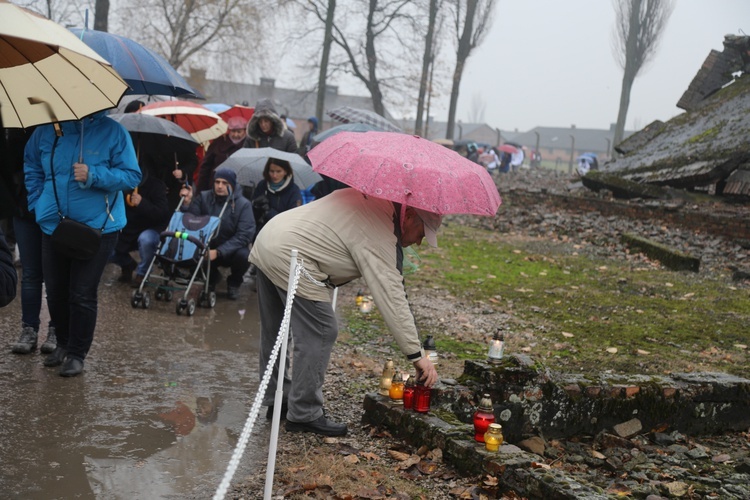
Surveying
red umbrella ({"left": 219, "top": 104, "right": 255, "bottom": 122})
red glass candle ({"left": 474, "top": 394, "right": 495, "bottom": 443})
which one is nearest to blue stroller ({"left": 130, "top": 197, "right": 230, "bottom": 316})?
red glass candle ({"left": 474, "top": 394, "right": 495, "bottom": 443})

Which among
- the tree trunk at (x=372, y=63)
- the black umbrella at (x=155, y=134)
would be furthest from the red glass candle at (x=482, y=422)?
the tree trunk at (x=372, y=63)

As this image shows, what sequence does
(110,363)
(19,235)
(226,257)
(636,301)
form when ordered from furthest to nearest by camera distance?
(636,301), (226,257), (110,363), (19,235)

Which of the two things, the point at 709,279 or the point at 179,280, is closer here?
the point at 179,280

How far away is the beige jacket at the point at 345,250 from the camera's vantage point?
4766 millimetres

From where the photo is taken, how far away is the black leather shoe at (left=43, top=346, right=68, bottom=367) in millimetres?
6190

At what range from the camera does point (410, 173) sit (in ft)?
15.2

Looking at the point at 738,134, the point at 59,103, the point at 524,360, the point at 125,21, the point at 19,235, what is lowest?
the point at 524,360

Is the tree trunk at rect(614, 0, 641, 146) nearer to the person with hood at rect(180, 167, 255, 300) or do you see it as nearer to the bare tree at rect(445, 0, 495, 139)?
the bare tree at rect(445, 0, 495, 139)

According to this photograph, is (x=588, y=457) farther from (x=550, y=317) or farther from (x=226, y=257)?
(x=226, y=257)

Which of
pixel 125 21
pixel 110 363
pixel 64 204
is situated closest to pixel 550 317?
pixel 110 363

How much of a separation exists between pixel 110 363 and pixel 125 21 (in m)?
33.1

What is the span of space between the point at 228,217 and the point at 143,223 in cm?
110

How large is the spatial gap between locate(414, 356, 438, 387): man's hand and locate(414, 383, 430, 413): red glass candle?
32cm

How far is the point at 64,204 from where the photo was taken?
589cm
